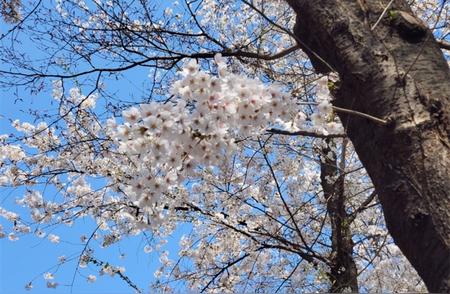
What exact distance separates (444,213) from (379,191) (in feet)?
0.98

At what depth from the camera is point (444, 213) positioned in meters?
1.53

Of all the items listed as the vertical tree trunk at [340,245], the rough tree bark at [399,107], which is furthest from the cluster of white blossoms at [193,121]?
the vertical tree trunk at [340,245]

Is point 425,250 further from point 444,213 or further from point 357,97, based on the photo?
point 357,97

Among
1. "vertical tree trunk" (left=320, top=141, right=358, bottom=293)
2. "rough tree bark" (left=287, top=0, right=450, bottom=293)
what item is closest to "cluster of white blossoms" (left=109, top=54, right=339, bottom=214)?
"rough tree bark" (left=287, top=0, right=450, bottom=293)

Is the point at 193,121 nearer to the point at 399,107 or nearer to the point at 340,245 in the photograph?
the point at 399,107

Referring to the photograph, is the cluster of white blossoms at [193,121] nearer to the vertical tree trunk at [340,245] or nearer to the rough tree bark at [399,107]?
the rough tree bark at [399,107]

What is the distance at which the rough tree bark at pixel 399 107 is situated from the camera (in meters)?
1.58

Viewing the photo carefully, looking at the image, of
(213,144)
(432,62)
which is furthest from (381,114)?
(213,144)

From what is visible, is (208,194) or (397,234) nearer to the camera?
(397,234)

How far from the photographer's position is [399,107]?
5.79 ft

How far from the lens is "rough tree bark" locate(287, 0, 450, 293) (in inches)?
62.3

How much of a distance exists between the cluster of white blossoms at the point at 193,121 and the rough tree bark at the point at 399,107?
0.76 feet

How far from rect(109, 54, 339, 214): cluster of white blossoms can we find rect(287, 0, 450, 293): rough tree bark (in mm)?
231

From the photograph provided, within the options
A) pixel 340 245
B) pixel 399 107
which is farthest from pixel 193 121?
pixel 340 245
